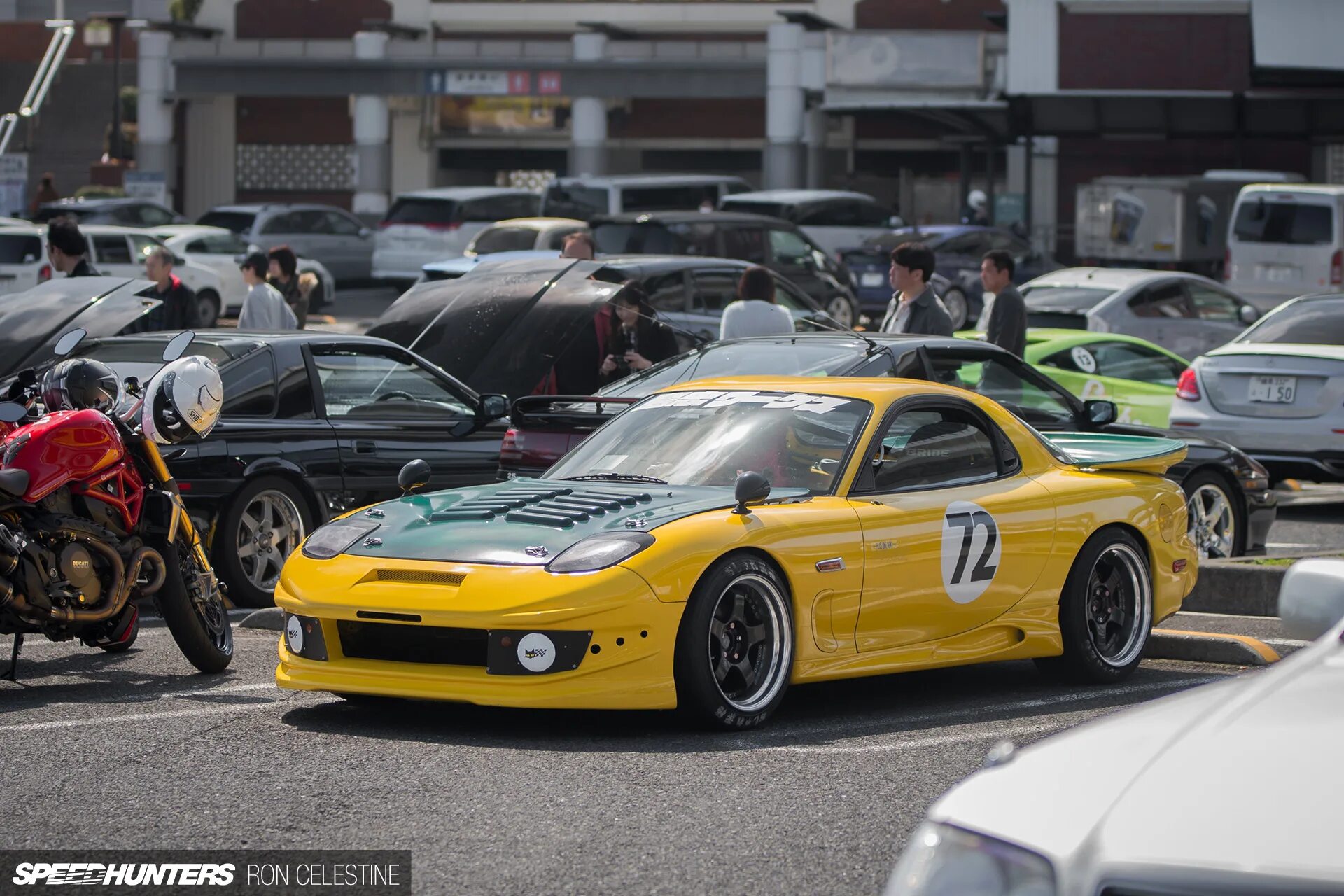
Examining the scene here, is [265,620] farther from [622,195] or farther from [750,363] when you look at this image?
[622,195]

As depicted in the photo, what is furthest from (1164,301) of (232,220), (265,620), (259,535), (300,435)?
(232,220)

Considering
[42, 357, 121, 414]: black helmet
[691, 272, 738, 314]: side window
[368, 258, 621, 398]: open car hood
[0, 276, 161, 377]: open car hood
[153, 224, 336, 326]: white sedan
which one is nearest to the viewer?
[42, 357, 121, 414]: black helmet

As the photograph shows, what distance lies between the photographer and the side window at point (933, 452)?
7.61 metres

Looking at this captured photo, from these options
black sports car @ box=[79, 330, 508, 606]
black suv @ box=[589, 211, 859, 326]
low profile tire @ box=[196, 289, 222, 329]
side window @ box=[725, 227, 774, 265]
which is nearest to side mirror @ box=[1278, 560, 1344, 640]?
black sports car @ box=[79, 330, 508, 606]

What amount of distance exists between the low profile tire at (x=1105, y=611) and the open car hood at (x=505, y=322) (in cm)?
468

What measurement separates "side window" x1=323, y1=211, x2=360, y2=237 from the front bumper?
94.1 feet

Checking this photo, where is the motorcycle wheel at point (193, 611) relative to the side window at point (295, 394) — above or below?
below

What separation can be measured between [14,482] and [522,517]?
1.93m

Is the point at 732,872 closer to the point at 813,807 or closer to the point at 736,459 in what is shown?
the point at 813,807

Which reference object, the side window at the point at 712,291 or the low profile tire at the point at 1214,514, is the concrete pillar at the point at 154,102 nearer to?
the side window at the point at 712,291

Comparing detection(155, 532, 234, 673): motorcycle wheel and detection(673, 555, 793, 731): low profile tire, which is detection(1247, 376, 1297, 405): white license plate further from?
detection(155, 532, 234, 673): motorcycle wheel

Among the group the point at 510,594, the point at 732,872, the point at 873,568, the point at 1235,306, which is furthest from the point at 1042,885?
the point at 1235,306

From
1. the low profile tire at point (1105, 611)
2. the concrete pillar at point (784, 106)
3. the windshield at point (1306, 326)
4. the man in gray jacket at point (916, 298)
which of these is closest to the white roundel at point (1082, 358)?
the windshield at point (1306, 326)

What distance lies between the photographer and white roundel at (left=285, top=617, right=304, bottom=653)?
274 inches
